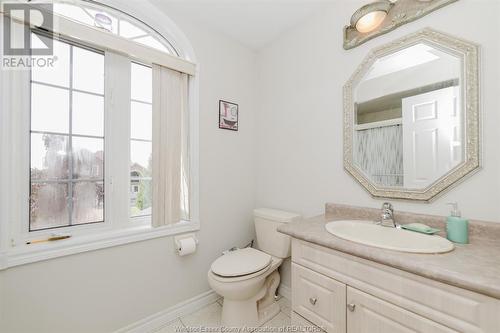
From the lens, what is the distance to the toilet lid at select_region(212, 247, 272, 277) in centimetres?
142

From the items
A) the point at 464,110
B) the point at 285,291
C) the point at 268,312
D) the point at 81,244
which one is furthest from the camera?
the point at 285,291

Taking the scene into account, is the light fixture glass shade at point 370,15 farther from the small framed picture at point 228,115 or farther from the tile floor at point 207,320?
the tile floor at point 207,320

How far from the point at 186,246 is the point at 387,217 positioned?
4.54 feet

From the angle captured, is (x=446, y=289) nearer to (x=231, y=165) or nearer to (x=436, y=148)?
(x=436, y=148)

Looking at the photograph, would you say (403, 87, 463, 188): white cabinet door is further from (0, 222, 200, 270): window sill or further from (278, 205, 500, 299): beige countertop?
(0, 222, 200, 270): window sill

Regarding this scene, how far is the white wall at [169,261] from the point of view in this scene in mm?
1167

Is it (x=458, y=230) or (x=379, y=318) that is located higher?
(x=458, y=230)

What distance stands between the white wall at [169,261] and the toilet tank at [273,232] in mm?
286

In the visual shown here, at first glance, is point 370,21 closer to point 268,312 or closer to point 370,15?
point 370,15

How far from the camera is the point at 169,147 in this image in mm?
1638

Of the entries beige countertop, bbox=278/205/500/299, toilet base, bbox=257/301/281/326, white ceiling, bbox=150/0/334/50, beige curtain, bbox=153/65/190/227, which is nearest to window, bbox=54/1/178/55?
white ceiling, bbox=150/0/334/50

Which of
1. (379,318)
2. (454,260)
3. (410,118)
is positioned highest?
(410,118)

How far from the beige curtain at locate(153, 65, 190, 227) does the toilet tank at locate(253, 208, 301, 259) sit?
2.12 feet

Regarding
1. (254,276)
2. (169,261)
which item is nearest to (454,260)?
(254,276)
